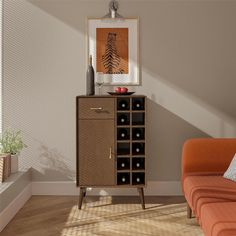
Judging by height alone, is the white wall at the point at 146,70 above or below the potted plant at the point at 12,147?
above

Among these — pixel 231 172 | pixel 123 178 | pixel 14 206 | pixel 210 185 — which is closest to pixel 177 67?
pixel 123 178

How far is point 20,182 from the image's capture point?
15.0ft


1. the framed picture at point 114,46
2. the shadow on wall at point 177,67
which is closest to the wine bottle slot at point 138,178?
the shadow on wall at point 177,67

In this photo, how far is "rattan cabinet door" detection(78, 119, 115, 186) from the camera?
4465 mm

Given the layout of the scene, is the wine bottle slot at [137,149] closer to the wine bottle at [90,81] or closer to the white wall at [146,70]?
the white wall at [146,70]

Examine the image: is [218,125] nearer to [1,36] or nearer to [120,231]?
[120,231]

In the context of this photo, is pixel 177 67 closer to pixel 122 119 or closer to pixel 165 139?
pixel 165 139

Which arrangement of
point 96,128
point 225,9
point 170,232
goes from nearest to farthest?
point 170,232 < point 96,128 < point 225,9

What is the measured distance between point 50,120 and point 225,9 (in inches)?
87.4

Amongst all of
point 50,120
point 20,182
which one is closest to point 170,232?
point 20,182

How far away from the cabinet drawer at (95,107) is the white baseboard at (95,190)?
98cm

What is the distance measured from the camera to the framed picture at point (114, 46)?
16.3 ft

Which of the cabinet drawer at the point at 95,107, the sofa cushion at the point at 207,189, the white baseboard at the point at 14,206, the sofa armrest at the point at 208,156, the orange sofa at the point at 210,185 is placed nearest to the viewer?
the orange sofa at the point at 210,185

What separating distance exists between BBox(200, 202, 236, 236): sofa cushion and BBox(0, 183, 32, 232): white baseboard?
67.6 inches
